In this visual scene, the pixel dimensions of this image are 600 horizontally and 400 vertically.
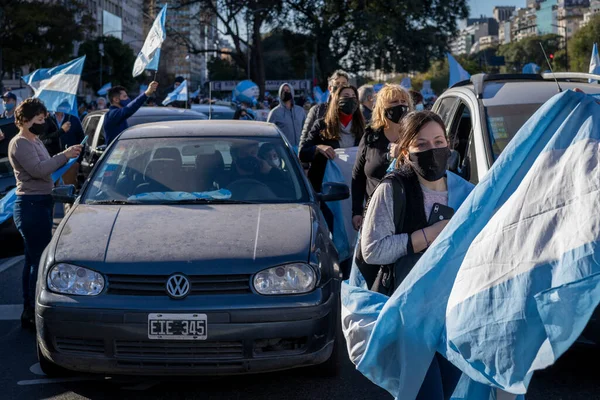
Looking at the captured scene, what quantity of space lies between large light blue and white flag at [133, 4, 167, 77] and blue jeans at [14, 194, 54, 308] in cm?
420

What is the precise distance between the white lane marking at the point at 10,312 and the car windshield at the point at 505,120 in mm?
3920

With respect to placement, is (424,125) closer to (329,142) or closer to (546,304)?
(546,304)

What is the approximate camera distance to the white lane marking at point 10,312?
7.02 meters

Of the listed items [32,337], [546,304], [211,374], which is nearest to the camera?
[546,304]

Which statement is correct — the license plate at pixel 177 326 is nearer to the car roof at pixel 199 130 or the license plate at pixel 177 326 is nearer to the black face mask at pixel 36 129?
the car roof at pixel 199 130

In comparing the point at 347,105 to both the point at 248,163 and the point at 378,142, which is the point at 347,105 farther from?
the point at 248,163

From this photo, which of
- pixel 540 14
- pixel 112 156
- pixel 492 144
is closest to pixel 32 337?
pixel 112 156

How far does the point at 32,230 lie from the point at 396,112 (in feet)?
9.32

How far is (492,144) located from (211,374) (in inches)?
98.5

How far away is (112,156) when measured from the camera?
6242mm

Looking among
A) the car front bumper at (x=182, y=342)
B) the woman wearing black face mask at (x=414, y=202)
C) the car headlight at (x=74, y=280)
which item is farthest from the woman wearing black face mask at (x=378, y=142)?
the car headlight at (x=74, y=280)

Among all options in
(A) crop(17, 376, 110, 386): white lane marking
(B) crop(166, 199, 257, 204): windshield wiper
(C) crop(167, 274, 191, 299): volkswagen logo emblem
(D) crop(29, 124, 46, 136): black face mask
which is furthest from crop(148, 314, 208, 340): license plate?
(D) crop(29, 124, 46, 136): black face mask

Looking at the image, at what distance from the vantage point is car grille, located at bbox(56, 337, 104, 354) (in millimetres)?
4730

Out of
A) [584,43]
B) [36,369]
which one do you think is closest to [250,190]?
[36,369]
